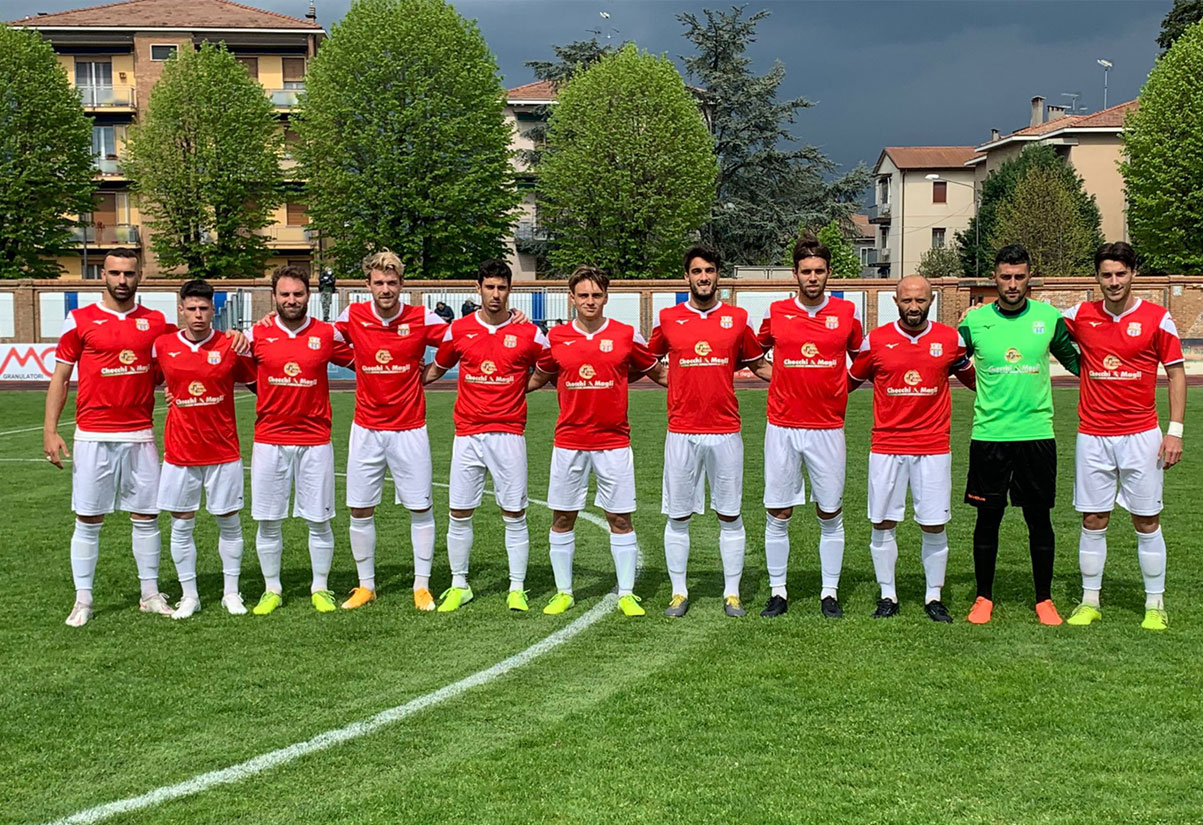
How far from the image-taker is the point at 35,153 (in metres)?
44.3

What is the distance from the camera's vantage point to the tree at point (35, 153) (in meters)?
43.9

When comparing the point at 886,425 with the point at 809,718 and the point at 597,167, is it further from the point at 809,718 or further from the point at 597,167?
the point at 597,167

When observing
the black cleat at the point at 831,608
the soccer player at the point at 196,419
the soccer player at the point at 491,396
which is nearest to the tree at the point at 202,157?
the soccer player at the point at 196,419

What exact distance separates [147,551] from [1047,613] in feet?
18.6

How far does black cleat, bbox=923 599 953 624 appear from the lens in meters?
7.02

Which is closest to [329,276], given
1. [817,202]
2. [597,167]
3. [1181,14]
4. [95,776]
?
[597,167]

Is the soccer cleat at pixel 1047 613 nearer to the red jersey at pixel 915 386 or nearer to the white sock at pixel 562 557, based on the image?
the red jersey at pixel 915 386

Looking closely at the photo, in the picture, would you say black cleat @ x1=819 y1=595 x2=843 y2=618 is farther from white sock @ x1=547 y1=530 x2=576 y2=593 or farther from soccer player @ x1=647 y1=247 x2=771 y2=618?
white sock @ x1=547 y1=530 x2=576 y2=593

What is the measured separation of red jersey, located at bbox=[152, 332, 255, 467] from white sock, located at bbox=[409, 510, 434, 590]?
4.06 ft

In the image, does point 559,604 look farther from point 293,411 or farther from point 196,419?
point 196,419

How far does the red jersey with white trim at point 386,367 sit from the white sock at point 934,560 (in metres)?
3.27

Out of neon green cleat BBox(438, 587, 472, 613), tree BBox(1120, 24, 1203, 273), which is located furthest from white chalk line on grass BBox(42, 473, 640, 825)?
tree BBox(1120, 24, 1203, 273)

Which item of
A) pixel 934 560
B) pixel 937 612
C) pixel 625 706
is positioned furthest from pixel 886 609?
pixel 625 706

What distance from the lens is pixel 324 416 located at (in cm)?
748
